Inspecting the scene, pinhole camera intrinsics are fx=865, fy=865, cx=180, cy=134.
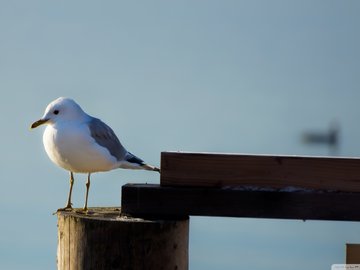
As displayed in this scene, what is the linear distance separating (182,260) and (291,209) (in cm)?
48

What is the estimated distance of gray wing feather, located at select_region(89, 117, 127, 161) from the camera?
619 cm

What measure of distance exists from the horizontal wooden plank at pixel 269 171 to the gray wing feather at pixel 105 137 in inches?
110

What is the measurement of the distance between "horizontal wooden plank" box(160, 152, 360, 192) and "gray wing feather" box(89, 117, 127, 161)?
9.13 feet

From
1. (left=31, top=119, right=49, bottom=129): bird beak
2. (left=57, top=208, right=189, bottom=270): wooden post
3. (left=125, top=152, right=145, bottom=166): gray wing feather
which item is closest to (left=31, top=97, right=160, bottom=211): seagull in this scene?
(left=31, top=119, right=49, bottom=129): bird beak

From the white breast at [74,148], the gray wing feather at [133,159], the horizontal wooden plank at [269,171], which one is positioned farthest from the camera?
the gray wing feather at [133,159]

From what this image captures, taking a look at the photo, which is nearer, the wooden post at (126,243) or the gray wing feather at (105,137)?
the wooden post at (126,243)

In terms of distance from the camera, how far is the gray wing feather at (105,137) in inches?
244

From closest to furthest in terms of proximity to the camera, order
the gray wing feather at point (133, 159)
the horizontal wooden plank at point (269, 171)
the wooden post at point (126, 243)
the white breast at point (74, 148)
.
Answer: the wooden post at point (126, 243)
the horizontal wooden plank at point (269, 171)
the white breast at point (74, 148)
the gray wing feather at point (133, 159)

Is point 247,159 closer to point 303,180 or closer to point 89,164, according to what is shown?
point 303,180

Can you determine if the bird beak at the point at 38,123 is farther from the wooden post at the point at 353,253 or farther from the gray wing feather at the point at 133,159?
the wooden post at the point at 353,253

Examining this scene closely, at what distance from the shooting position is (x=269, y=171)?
3.43 meters

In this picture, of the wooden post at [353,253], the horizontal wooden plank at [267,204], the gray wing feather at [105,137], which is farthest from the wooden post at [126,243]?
the gray wing feather at [105,137]

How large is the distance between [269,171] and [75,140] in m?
2.83

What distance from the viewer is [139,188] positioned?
11.3 ft
